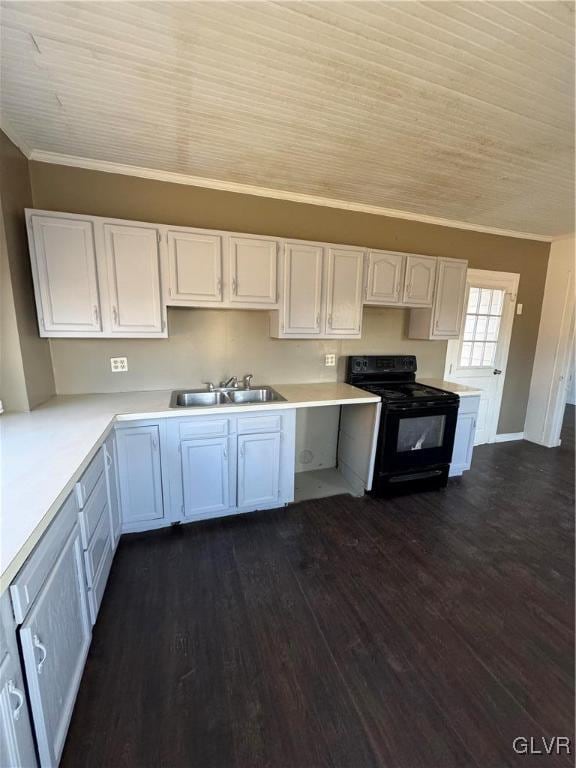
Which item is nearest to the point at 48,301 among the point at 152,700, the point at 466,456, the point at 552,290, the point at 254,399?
the point at 254,399

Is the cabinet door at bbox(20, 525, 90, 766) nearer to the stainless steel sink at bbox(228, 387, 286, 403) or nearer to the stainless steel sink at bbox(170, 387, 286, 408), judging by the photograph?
the stainless steel sink at bbox(170, 387, 286, 408)

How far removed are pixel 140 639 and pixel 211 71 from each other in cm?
262

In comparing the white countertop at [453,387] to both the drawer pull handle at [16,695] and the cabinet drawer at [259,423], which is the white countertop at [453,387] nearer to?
the cabinet drawer at [259,423]

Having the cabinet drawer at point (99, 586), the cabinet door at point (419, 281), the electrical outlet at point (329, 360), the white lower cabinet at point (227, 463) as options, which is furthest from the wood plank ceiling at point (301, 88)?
the cabinet drawer at point (99, 586)

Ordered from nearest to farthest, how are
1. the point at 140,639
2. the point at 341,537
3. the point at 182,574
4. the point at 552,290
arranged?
the point at 140,639 → the point at 182,574 → the point at 341,537 → the point at 552,290

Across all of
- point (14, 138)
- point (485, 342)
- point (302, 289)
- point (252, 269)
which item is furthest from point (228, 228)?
point (485, 342)

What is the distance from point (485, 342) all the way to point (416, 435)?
1.94 meters

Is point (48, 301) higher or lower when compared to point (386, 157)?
lower

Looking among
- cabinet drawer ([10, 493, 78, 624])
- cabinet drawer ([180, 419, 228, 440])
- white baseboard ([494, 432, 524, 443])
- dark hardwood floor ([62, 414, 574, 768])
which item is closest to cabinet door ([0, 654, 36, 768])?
cabinet drawer ([10, 493, 78, 624])

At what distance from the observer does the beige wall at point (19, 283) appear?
1.86m

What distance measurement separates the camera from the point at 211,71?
4.76 feet

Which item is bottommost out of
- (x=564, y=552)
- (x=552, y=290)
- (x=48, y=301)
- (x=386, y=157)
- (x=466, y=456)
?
(x=564, y=552)

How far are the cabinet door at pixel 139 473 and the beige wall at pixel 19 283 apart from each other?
2.04ft

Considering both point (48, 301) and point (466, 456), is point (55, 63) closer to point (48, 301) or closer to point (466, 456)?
point (48, 301)
